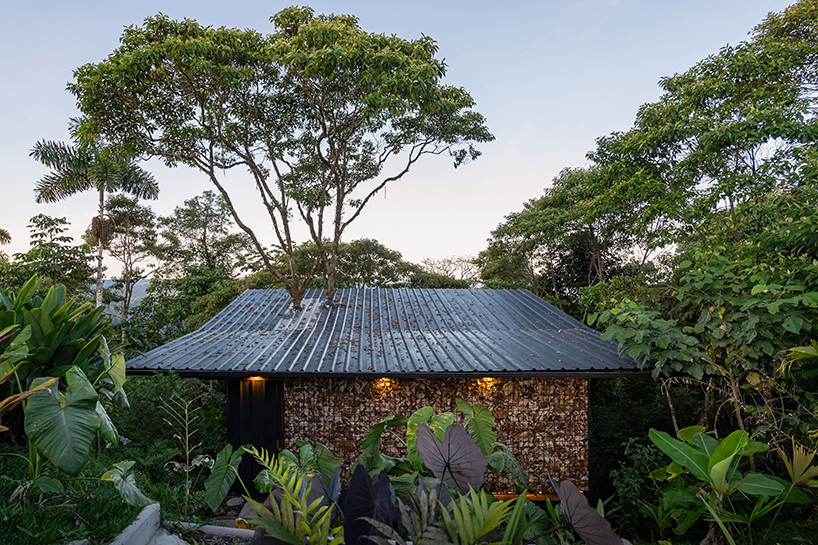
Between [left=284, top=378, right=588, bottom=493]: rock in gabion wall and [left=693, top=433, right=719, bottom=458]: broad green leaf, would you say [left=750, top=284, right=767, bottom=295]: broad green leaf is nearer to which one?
[left=693, top=433, right=719, bottom=458]: broad green leaf

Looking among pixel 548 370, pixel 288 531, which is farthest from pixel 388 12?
pixel 288 531

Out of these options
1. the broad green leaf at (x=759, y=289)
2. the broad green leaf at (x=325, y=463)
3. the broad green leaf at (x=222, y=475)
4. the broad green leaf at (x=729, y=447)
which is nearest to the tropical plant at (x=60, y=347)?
the broad green leaf at (x=222, y=475)

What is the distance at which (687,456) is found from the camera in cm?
285

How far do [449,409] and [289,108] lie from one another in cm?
683

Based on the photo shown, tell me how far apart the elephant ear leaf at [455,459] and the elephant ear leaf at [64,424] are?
171 cm

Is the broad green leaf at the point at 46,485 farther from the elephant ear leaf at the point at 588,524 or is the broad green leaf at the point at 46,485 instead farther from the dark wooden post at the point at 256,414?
the dark wooden post at the point at 256,414

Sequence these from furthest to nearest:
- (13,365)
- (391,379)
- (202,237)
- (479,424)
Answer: (202,237) → (391,379) → (479,424) → (13,365)

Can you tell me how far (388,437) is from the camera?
553 centimetres

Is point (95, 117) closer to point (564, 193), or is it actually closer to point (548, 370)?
point (548, 370)

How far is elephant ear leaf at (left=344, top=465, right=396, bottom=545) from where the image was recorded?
1175 mm

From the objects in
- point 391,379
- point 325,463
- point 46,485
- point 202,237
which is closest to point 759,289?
point 325,463

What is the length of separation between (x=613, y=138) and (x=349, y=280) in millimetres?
10961

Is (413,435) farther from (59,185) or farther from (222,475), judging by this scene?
(59,185)

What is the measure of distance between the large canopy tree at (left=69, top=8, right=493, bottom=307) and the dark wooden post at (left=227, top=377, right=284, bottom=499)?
7.49ft
